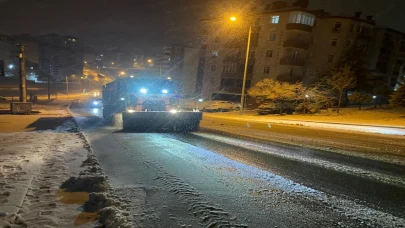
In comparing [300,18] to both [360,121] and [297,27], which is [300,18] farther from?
[360,121]

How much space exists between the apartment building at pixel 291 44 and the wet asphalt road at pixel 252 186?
1222 inches

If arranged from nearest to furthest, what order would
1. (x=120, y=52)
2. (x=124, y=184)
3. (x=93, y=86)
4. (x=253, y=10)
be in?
(x=124, y=184), (x=253, y=10), (x=93, y=86), (x=120, y=52)

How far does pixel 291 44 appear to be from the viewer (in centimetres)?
3709

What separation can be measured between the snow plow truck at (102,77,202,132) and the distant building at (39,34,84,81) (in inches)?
3270

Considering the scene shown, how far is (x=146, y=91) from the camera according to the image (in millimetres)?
13703

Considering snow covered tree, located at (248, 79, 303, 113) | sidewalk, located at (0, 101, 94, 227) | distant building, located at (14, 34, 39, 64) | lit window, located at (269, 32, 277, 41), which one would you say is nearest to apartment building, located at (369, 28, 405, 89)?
lit window, located at (269, 32, 277, 41)

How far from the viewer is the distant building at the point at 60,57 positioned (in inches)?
3511

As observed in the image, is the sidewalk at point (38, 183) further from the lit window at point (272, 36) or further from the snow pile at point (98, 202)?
the lit window at point (272, 36)

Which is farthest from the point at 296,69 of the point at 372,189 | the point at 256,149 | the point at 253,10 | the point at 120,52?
the point at 120,52

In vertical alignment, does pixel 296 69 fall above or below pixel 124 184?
above

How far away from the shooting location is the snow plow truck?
12156 millimetres

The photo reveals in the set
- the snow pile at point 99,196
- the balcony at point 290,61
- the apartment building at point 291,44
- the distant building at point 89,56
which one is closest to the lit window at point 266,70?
the apartment building at point 291,44

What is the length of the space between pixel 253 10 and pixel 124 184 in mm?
41561

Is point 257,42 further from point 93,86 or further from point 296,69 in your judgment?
point 93,86
